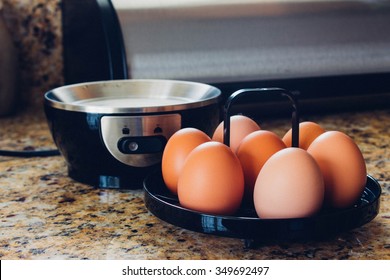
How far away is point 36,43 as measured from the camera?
1415mm

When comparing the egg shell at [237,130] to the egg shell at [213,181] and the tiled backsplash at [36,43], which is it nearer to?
the egg shell at [213,181]

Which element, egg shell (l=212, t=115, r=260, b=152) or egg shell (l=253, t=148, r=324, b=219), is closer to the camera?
egg shell (l=253, t=148, r=324, b=219)

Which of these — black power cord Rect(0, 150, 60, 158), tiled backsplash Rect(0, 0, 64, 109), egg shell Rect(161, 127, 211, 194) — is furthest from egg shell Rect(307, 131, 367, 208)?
tiled backsplash Rect(0, 0, 64, 109)

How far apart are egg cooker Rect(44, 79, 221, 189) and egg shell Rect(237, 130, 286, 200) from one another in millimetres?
134

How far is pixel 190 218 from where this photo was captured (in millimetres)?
590

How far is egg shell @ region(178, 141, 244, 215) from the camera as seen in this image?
599mm

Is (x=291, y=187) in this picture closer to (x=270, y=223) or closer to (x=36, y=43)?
(x=270, y=223)

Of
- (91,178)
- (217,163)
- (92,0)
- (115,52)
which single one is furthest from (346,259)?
(92,0)

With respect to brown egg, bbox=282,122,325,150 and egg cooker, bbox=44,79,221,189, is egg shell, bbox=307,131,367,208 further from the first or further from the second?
egg cooker, bbox=44,79,221,189

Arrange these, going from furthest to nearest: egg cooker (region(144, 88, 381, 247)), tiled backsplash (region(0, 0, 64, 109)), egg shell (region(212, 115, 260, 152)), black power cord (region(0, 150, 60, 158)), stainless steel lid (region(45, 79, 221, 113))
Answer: tiled backsplash (region(0, 0, 64, 109)) → black power cord (region(0, 150, 60, 158)) → stainless steel lid (region(45, 79, 221, 113)) → egg shell (region(212, 115, 260, 152)) → egg cooker (region(144, 88, 381, 247))

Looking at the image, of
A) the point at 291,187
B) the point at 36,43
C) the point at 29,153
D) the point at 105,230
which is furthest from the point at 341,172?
the point at 36,43

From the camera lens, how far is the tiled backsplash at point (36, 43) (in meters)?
1.40

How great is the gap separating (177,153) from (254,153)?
0.08 m

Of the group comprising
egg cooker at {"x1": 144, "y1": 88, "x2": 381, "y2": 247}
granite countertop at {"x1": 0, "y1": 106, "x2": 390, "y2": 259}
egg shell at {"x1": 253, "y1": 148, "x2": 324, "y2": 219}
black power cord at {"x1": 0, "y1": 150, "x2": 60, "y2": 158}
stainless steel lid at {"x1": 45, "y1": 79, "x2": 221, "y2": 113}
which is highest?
stainless steel lid at {"x1": 45, "y1": 79, "x2": 221, "y2": 113}
